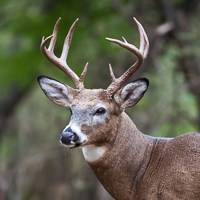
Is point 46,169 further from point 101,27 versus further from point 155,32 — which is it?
point 155,32

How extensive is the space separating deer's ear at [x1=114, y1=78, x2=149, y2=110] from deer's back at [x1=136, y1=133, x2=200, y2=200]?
20.1 inches

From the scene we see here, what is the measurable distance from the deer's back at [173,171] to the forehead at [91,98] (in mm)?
728

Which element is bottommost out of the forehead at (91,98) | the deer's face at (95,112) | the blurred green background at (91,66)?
the blurred green background at (91,66)

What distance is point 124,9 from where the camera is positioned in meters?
14.8

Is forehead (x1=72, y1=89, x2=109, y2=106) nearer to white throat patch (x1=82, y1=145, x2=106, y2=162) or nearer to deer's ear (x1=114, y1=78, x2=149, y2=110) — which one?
deer's ear (x1=114, y1=78, x2=149, y2=110)

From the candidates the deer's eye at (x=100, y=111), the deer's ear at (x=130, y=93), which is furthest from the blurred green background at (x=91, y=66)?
the deer's eye at (x=100, y=111)

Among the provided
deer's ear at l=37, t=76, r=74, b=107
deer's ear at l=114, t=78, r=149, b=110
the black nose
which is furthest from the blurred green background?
the black nose

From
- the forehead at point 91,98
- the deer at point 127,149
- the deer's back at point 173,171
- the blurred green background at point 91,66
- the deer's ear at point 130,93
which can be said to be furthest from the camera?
the blurred green background at point 91,66

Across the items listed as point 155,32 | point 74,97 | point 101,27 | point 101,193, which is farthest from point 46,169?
point 74,97

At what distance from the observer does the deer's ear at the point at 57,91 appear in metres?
8.98

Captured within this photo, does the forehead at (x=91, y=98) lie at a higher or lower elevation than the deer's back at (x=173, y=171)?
higher

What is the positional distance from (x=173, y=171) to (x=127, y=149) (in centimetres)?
53

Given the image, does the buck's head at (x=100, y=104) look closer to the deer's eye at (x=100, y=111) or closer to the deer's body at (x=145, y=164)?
the deer's eye at (x=100, y=111)

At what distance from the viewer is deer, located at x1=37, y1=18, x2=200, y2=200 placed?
8.33 m
